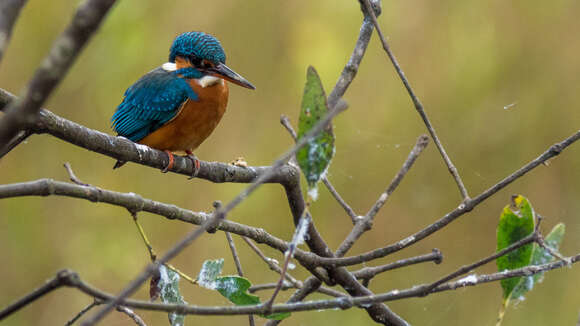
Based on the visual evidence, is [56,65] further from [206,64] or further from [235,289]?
[206,64]

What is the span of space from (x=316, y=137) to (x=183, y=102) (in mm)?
1178

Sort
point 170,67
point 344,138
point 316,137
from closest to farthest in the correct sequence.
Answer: point 316,137 → point 170,67 → point 344,138

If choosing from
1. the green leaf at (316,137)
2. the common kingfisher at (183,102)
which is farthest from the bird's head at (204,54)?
the green leaf at (316,137)

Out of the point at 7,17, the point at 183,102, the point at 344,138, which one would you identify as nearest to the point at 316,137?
the point at 7,17

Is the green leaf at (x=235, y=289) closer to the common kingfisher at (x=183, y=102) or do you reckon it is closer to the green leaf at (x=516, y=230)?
the green leaf at (x=516, y=230)

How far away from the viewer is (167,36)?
2.56m

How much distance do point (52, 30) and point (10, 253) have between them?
0.85 m

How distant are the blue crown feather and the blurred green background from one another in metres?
0.68

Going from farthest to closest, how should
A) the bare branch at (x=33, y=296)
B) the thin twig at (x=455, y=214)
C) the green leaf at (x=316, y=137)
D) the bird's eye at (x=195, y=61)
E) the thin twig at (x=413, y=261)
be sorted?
1. the bird's eye at (x=195, y=61)
2. the thin twig at (x=455, y=214)
3. the thin twig at (x=413, y=261)
4. the green leaf at (x=316, y=137)
5. the bare branch at (x=33, y=296)

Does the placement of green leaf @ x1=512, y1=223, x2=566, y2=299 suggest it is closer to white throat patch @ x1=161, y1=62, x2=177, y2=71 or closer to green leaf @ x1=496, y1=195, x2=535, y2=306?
green leaf @ x1=496, y1=195, x2=535, y2=306

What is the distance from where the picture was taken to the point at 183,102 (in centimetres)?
173

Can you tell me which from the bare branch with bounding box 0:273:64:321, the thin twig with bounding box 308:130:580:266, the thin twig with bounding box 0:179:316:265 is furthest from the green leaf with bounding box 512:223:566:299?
the bare branch with bounding box 0:273:64:321

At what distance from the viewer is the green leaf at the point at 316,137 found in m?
0.59

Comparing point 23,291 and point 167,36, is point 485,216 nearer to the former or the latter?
point 167,36
